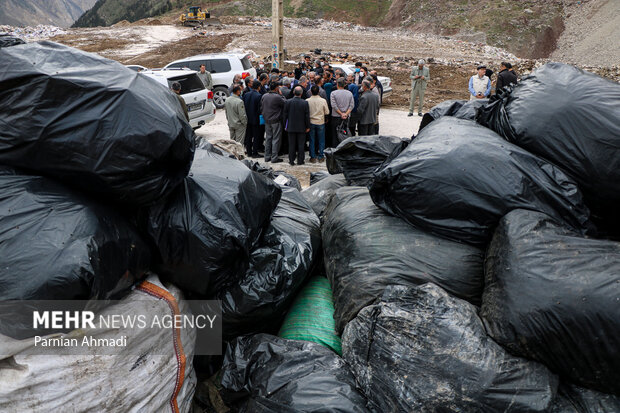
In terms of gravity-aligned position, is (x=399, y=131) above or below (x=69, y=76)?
below

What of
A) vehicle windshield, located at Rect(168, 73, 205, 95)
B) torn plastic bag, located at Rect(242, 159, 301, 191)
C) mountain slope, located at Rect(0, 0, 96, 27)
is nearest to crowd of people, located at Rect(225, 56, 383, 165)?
vehicle windshield, located at Rect(168, 73, 205, 95)

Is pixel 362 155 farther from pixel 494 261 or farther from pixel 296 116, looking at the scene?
pixel 296 116

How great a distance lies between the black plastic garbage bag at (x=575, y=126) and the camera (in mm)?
2078

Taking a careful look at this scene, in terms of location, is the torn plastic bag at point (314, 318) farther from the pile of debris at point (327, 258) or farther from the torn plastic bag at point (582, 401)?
the torn plastic bag at point (582, 401)

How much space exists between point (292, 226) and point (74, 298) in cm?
134

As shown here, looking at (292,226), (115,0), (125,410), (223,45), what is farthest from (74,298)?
(115,0)

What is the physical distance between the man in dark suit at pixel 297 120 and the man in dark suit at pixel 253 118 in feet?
2.13

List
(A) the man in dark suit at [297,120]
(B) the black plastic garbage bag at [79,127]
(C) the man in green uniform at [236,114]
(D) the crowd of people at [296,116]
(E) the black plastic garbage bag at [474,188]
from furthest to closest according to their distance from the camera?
(C) the man in green uniform at [236,114], (D) the crowd of people at [296,116], (A) the man in dark suit at [297,120], (E) the black plastic garbage bag at [474,188], (B) the black plastic garbage bag at [79,127]

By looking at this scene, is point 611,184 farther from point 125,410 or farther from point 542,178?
point 125,410

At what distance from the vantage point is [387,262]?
215 cm

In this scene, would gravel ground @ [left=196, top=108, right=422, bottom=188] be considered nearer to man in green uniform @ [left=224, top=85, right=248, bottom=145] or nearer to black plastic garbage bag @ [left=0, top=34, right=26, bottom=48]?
man in green uniform @ [left=224, top=85, right=248, bottom=145]

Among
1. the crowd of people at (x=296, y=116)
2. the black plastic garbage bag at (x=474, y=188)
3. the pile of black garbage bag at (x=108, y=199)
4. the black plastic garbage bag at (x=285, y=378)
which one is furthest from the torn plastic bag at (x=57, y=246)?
the crowd of people at (x=296, y=116)

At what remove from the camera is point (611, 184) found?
2084mm

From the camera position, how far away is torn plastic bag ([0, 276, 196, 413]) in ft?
5.17
